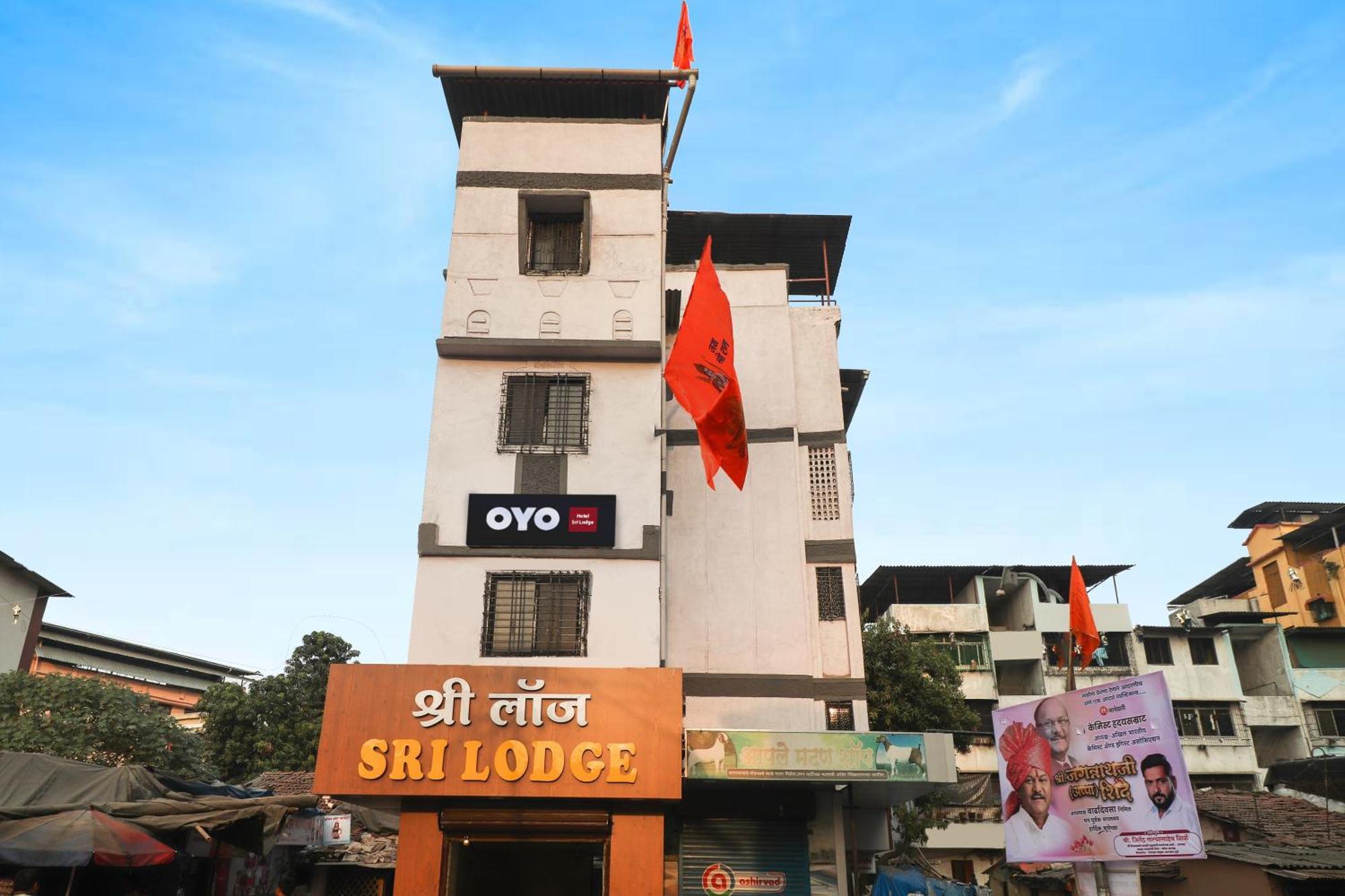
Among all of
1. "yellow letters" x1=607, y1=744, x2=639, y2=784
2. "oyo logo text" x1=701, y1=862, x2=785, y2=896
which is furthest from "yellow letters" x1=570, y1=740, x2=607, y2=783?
"oyo logo text" x1=701, y1=862, x2=785, y2=896

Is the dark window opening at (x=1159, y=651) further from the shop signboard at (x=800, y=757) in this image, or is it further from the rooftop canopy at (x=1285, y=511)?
the shop signboard at (x=800, y=757)

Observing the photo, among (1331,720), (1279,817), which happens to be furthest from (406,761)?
(1331,720)

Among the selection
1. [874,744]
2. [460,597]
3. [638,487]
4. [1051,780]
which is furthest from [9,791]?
[1051,780]

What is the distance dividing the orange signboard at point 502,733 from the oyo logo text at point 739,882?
493cm

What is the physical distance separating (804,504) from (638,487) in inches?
256

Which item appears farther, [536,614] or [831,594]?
[831,594]

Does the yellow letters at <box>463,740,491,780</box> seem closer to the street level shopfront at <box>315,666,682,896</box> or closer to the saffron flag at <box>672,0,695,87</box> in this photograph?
the street level shopfront at <box>315,666,682,896</box>

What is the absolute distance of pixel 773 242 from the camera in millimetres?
28734

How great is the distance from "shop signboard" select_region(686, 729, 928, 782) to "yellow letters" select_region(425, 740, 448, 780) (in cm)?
435

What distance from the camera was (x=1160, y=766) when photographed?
12031 millimetres

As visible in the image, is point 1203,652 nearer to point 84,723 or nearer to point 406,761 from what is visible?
point 406,761

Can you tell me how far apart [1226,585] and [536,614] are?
5971cm

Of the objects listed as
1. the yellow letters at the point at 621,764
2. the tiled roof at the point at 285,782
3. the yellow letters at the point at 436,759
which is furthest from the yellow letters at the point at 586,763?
the tiled roof at the point at 285,782

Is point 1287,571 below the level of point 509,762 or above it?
above
